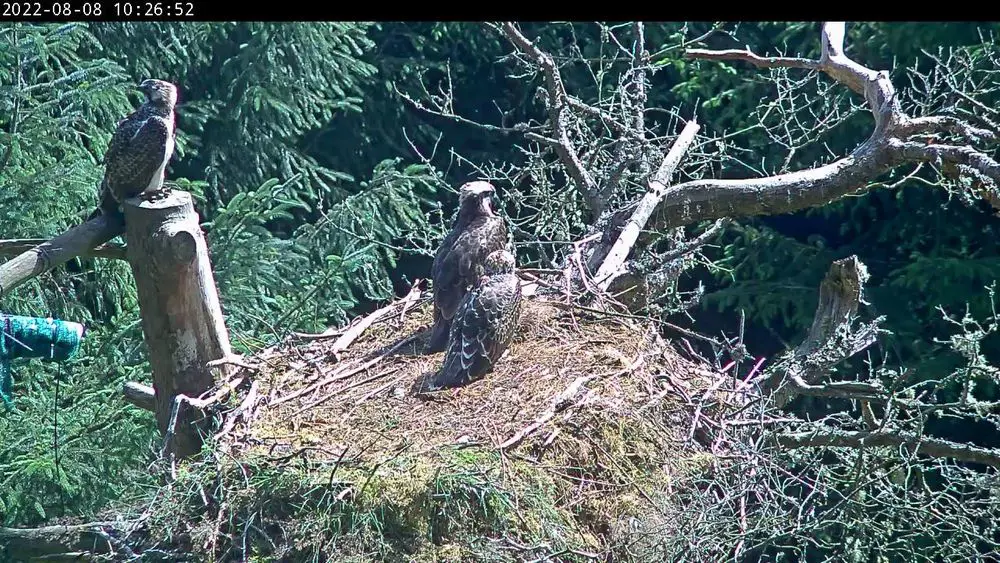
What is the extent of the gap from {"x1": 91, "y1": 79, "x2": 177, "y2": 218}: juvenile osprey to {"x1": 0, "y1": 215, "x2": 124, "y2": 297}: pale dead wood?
84mm

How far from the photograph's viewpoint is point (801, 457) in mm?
4871

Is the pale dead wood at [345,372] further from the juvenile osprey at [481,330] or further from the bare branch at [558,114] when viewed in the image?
the bare branch at [558,114]

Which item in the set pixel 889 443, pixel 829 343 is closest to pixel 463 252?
pixel 829 343

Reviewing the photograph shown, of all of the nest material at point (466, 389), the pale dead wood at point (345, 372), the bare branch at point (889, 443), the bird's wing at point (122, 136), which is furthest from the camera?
the bare branch at point (889, 443)

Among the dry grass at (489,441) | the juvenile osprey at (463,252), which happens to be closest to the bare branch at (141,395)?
the dry grass at (489,441)

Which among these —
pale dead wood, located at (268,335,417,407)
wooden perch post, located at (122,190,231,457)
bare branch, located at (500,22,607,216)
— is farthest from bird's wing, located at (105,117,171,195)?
bare branch, located at (500,22,607,216)

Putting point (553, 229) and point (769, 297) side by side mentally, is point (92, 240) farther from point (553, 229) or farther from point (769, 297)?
point (769, 297)

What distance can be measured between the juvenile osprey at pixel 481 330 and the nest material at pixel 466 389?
0.21 ft

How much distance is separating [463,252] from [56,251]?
6.04 feet

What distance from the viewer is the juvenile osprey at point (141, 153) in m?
4.82

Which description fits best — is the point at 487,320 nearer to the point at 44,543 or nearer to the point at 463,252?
the point at 463,252

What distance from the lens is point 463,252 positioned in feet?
18.2
